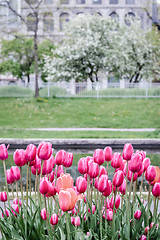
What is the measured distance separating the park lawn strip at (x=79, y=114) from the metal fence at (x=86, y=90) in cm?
295

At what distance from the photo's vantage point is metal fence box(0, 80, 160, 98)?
23.5 m

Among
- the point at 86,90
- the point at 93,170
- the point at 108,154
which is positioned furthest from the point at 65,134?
the point at 86,90

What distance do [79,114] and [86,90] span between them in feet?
20.9

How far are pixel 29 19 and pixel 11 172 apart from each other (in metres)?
22.0

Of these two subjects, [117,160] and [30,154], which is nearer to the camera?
[30,154]

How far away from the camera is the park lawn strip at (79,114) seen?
15625 millimetres

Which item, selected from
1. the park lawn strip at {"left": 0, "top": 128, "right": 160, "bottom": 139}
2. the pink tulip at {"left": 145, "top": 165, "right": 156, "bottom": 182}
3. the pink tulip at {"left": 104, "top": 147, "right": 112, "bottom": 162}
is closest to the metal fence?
the park lawn strip at {"left": 0, "top": 128, "right": 160, "bottom": 139}

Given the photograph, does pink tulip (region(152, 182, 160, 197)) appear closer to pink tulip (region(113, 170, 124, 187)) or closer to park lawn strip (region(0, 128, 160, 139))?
pink tulip (region(113, 170, 124, 187))

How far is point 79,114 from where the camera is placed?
17.6m

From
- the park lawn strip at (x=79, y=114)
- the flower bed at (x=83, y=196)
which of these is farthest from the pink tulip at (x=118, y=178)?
the park lawn strip at (x=79, y=114)

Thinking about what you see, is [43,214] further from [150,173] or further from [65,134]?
[65,134]

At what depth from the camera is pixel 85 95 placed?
23594 mm

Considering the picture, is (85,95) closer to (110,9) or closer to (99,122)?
(99,122)

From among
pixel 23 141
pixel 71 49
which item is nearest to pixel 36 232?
pixel 23 141
